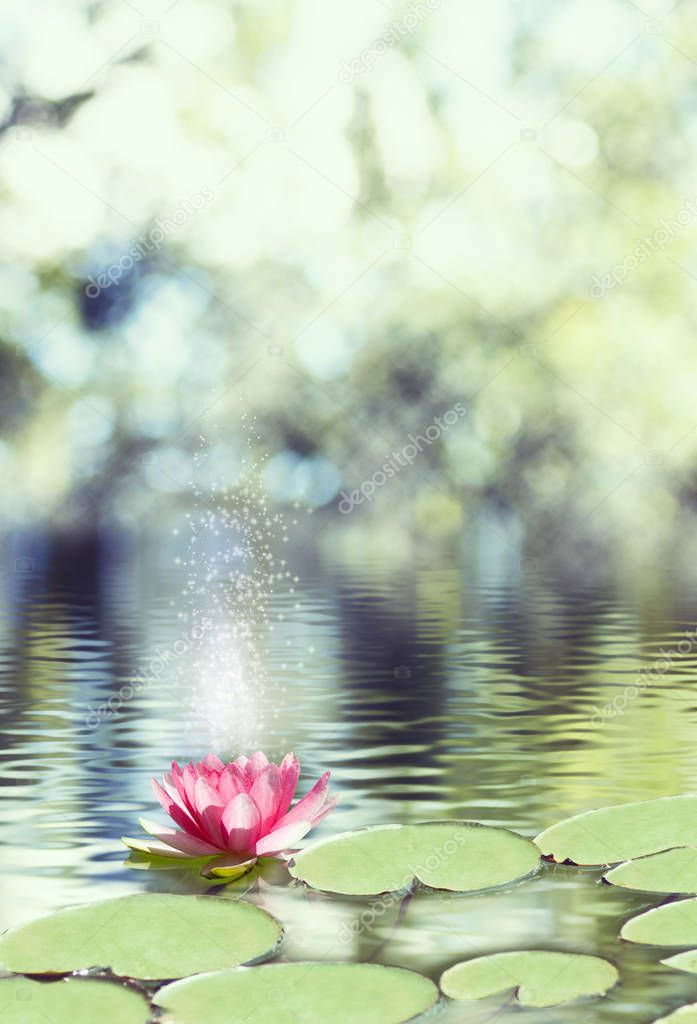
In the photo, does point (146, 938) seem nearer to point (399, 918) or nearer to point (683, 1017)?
point (399, 918)

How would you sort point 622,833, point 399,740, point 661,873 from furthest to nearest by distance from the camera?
point 399,740, point 622,833, point 661,873

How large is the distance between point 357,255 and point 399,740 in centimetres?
2316

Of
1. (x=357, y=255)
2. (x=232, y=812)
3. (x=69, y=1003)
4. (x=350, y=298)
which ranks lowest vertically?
(x=69, y=1003)

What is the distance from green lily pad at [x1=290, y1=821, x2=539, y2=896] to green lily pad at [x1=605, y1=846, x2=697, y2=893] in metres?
0.21

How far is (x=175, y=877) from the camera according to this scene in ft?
11.0

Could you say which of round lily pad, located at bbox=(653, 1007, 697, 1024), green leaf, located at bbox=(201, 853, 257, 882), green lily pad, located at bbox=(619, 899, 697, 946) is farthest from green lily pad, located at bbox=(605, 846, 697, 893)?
green leaf, located at bbox=(201, 853, 257, 882)

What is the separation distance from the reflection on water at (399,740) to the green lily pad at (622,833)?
0.27 feet

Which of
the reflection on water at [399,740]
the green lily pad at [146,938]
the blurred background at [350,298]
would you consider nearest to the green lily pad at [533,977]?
the reflection on water at [399,740]

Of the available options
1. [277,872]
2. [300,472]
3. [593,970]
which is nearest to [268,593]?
[277,872]

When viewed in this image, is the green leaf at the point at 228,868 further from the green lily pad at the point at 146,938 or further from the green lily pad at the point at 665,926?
the green lily pad at the point at 665,926

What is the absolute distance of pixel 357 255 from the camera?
27812 millimetres

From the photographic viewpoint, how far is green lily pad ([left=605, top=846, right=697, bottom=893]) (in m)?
3.10

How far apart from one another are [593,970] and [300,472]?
82.4 feet

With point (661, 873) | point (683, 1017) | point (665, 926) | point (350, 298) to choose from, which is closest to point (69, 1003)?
point (683, 1017)
